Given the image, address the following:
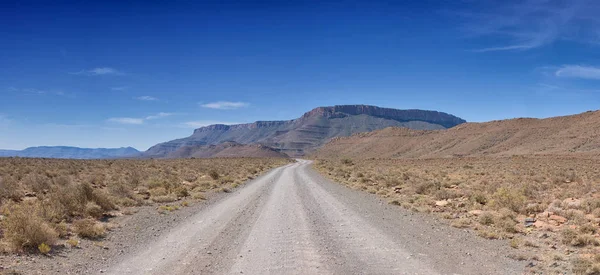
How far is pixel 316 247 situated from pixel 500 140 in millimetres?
101366

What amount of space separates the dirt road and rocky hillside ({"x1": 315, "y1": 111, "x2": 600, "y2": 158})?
195ft

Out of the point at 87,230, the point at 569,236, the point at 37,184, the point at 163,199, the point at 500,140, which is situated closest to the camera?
the point at 569,236

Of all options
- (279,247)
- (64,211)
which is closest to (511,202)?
(279,247)

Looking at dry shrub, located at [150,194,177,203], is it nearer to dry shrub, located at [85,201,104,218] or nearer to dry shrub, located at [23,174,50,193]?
dry shrub, located at [85,201,104,218]

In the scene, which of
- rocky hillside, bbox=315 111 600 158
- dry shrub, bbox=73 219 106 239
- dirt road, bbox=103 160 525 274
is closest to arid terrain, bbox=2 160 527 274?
dirt road, bbox=103 160 525 274

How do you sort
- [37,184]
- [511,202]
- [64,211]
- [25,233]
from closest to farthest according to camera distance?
[25,233] → [64,211] → [511,202] → [37,184]

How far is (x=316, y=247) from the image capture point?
891cm

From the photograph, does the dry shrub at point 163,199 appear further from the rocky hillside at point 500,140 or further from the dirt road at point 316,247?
the rocky hillside at point 500,140

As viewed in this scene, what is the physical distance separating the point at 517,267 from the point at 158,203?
49.1 ft

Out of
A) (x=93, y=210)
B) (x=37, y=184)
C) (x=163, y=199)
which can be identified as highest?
(x=37, y=184)

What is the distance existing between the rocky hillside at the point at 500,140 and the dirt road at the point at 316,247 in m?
59.4

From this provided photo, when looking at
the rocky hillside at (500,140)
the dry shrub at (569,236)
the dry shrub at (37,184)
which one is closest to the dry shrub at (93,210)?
the dry shrub at (37,184)

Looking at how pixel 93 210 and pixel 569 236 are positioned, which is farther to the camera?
pixel 93 210

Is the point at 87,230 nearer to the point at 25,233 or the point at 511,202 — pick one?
the point at 25,233
